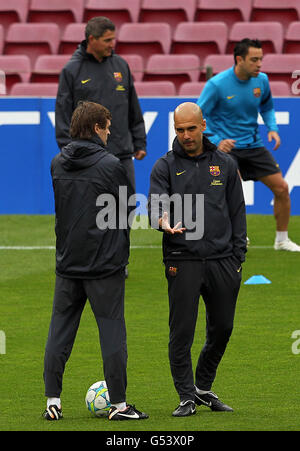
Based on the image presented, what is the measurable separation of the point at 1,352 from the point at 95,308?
6.55ft

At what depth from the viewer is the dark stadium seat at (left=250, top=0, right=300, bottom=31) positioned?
16875 millimetres

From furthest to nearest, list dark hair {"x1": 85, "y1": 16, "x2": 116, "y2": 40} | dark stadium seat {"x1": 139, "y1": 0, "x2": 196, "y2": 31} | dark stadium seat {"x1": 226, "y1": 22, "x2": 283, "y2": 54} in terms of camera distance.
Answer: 1. dark stadium seat {"x1": 139, "y1": 0, "x2": 196, "y2": 31}
2. dark stadium seat {"x1": 226, "y1": 22, "x2": 283, "y2": 54}
3. dark hair {"x1": 85, "y1": 16, "x2": 116, "y2": 40}

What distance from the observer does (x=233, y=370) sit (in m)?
6.98

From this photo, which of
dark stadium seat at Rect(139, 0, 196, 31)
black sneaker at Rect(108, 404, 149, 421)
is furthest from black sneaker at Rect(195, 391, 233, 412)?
dark stadium seat at Rect(139, 0, 196, 31)

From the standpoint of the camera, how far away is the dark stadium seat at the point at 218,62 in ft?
50.7

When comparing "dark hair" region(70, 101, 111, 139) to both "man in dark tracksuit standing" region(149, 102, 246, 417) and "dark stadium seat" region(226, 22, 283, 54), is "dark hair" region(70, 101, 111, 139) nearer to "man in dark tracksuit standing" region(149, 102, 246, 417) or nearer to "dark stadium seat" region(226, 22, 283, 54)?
"man in dark tracksuit standing" region(149, 102, 246, 417)

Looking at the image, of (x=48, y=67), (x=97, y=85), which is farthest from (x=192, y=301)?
(x=48, y=67)

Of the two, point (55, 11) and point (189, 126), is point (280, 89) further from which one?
point (189, 126)

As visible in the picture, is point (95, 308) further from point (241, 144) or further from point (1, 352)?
point (241, 144)

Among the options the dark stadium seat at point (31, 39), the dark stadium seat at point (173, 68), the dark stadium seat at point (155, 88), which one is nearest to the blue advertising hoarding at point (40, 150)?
the dark stadium seat at point (155, 88)

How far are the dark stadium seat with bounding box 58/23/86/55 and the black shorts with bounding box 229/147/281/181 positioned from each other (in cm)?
604

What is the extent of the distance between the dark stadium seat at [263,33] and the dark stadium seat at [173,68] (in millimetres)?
759

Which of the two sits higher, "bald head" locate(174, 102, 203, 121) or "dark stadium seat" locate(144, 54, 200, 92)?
"dark stadium seat" locate(144, 54, 200, 92)
